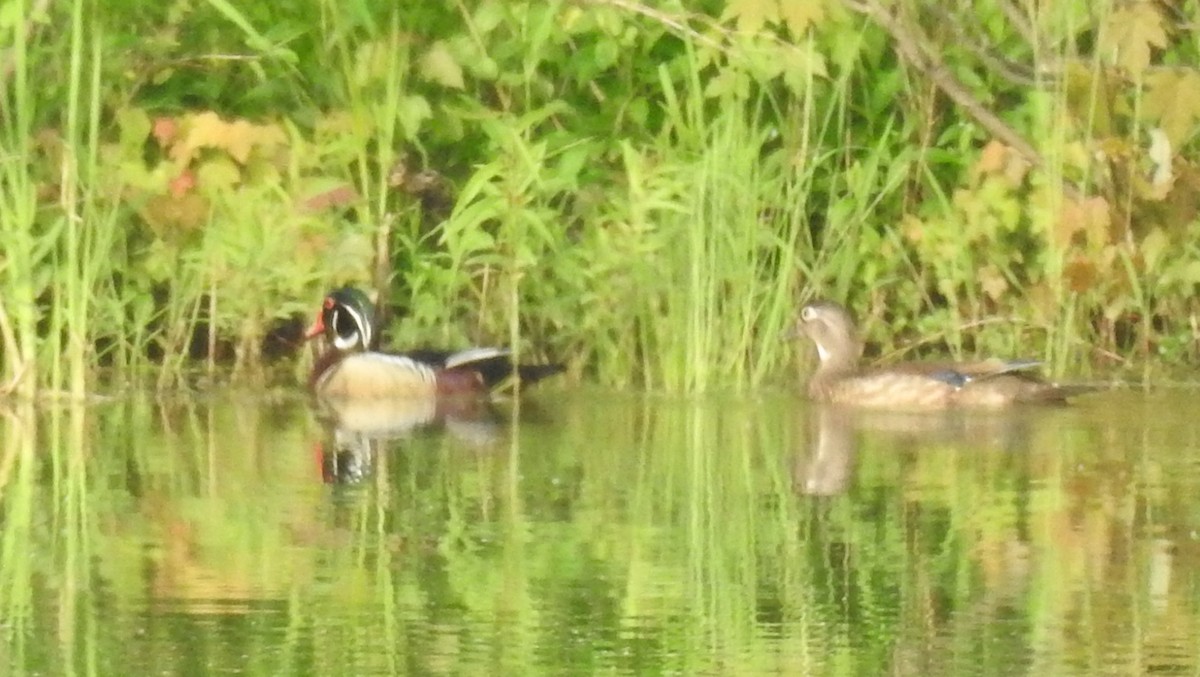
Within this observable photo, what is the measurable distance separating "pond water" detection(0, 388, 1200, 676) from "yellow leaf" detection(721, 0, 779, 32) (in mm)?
1366

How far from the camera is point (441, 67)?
398 inches

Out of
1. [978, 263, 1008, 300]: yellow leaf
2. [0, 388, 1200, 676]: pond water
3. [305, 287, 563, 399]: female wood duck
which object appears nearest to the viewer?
[0, 388, 1200, 676]: pond water

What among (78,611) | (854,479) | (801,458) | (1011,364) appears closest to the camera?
(78,611)

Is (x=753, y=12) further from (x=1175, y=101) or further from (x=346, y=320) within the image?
(x=346, y=320)

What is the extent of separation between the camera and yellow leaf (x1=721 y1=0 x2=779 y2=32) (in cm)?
939

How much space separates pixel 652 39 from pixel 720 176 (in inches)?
33.6

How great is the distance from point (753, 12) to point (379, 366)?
194 centimetres

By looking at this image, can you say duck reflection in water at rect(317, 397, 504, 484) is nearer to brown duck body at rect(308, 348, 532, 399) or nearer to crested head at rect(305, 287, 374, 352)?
brown duck body at rect(308, 348, 532, 399)

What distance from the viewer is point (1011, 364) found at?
9.34 metres

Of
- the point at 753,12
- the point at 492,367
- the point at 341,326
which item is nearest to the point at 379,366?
the point at 341,326

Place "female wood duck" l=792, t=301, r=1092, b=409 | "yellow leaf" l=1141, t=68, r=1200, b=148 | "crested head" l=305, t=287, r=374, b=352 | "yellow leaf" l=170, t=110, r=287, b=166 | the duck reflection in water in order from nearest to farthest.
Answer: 1. the duck reflection in water
2. "yellow leaf" l=1141, t=68, r=1200, b=148
3. "female wood duck" l=792, t=301, r=1092, b=409
4. "crested head" l=305, t=287, r=374, b=352
5. "yellow leaf" l=170, t=110, r=287, b=166

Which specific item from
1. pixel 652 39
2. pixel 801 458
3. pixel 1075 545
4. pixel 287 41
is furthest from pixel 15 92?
pixel 1075 545

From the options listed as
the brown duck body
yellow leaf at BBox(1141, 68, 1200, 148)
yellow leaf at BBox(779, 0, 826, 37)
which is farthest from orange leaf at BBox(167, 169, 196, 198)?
yellow leaf at BBox(1141, 68, 1200, 148)

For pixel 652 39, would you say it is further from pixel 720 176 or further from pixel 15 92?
pixel 15 92
